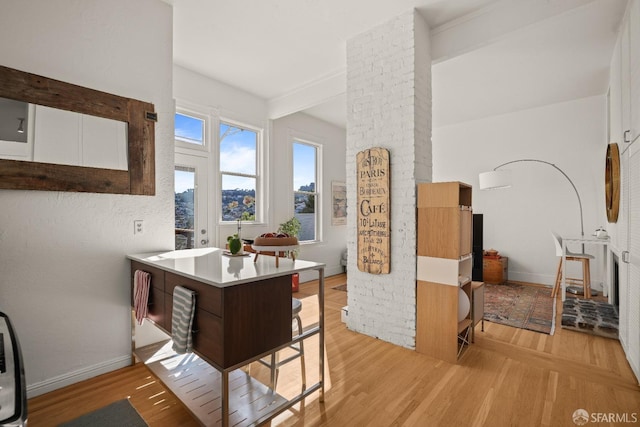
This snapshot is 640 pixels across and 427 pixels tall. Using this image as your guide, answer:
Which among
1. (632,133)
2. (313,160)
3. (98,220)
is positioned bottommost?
(98,220)

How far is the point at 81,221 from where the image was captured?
7.59 feet

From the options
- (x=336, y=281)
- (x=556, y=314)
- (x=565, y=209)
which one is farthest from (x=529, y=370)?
(x=565, y=209)

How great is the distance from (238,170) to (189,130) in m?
0.91

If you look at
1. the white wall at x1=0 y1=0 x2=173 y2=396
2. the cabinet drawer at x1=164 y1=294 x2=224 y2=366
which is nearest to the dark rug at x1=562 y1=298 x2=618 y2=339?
the cabinet drawer at x1=164 y1=294 x2=224 y2=366

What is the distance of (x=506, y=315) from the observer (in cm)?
375

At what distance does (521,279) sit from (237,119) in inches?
221

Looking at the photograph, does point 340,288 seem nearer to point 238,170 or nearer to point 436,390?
point 238,170

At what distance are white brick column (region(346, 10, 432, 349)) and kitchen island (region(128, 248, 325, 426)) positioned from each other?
1140 mm

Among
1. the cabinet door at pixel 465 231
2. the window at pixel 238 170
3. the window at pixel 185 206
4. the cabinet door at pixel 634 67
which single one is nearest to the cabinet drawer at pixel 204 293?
the cabinet door at pixel 465 231

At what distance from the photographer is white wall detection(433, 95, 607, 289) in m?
4.97

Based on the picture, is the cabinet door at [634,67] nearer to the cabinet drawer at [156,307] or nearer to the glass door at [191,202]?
the cabinet drawer at [156,307]

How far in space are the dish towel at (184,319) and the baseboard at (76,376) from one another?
1131mm

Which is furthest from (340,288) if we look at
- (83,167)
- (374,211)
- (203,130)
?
(83,167)

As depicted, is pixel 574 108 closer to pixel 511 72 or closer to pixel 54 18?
pixel 511 72
